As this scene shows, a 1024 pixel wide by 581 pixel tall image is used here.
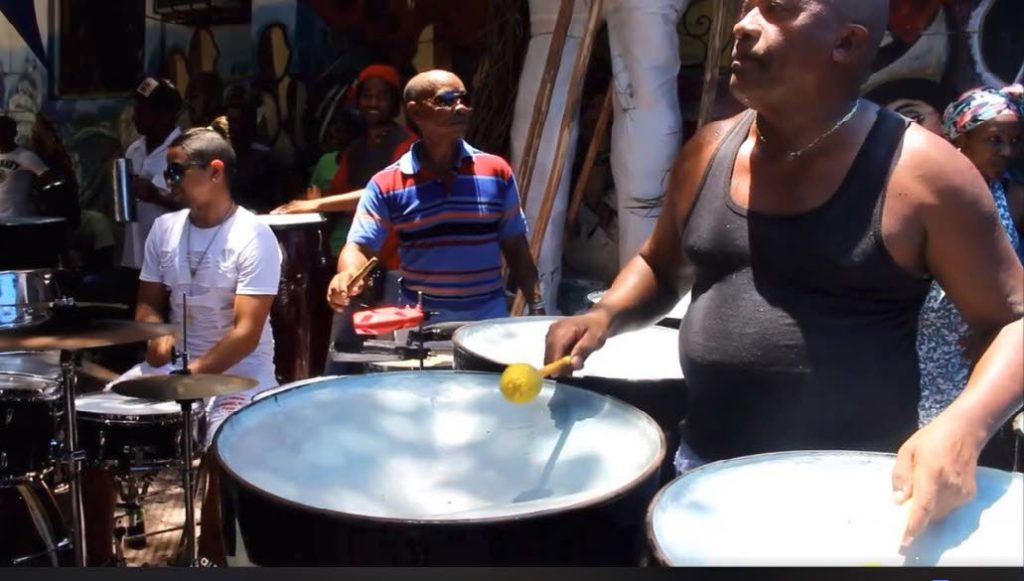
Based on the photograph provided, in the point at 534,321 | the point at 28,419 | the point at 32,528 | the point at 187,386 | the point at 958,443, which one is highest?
the point at 958,443

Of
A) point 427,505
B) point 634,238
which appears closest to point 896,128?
point 634,238

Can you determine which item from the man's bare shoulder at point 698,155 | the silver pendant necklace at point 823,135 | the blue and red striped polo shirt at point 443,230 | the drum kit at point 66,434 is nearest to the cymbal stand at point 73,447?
the drum kit at point 66,434

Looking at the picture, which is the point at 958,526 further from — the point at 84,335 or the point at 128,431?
the point at 128,431

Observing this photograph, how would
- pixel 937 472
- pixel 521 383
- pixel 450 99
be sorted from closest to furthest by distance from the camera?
pixel 937 472 → pixel 521 383 → pixel 450 99

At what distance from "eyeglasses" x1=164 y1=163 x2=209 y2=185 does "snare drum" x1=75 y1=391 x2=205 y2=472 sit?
1.44 feet

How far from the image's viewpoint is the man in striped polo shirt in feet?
4.81

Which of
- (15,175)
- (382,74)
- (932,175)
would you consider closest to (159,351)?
(15,175)

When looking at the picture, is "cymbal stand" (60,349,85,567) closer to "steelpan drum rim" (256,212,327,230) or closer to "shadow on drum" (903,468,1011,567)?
"steelpan drum rim" (256,212,327,230)

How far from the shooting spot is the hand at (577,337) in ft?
3.62

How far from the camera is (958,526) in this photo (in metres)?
0.82

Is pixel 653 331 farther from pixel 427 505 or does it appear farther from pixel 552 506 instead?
pixel 552 506

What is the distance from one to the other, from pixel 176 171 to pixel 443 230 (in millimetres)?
443

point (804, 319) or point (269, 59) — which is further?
point (269, 59)

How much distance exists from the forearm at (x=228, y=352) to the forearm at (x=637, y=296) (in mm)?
608
